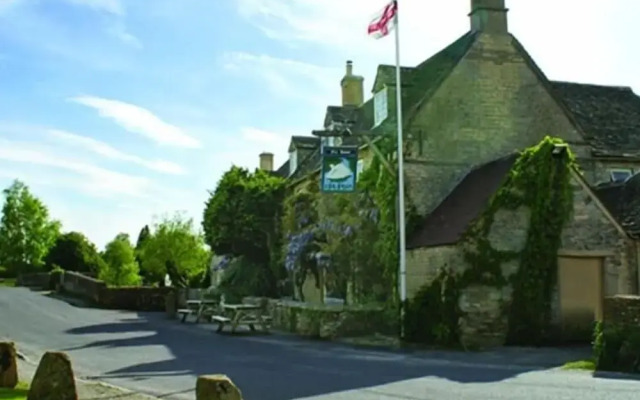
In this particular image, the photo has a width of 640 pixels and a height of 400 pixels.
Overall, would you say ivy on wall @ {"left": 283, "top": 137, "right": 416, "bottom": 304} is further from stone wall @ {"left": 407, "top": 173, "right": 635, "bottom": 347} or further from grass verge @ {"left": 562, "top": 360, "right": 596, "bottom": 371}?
grass verge @ {"left": 562, "top": 360, "right": 596, "bottom": 371}

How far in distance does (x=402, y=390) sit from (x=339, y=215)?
51.9 ft

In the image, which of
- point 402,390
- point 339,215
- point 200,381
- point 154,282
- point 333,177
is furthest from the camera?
point 154,282

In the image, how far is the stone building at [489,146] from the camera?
22641mm

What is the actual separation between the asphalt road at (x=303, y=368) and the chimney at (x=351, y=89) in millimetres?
15636

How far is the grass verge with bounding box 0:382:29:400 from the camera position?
1095 centimetres

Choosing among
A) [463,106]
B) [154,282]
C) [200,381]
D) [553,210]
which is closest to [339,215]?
[463,106]

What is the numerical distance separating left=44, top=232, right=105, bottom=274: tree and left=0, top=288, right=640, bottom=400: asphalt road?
4758 centimetres

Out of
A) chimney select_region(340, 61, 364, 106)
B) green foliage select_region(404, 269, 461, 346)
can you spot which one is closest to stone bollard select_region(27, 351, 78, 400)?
green foliage select_region(404, 269, 461, 346)

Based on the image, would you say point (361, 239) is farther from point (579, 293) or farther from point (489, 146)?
point (579, 293)

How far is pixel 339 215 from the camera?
91.6 ft

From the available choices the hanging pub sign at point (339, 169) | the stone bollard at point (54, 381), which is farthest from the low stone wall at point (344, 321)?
the stone bollard at point (54, 381)

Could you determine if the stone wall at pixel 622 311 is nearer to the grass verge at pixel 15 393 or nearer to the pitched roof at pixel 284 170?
the grass verge at pixel 15 393

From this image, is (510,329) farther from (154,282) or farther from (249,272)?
(154,282)

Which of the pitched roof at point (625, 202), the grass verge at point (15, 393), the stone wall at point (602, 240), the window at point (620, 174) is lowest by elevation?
the grass verge at point (15, 393)
